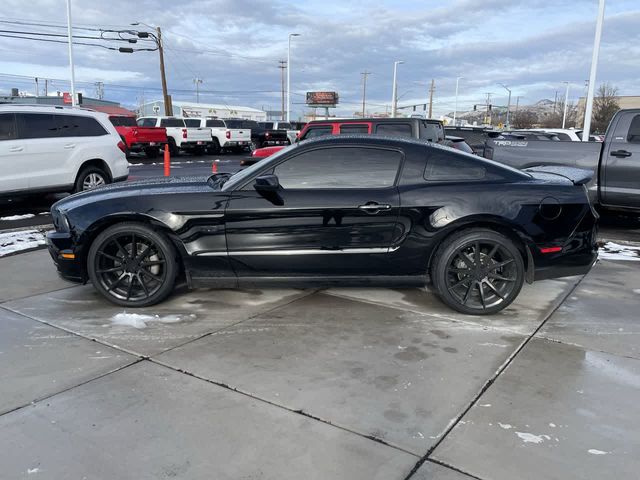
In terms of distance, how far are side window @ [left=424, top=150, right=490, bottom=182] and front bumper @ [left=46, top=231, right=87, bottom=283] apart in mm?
3082

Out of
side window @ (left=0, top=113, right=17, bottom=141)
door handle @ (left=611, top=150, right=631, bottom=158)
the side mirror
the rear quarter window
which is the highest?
side window @ (left=0, top=113, right=17, bottom=141)

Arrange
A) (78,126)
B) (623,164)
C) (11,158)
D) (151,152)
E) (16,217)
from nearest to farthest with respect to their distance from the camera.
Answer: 1. (623,164)
2. (11,158)
3. (16,217)
4. (78,126)
5. (151,152)

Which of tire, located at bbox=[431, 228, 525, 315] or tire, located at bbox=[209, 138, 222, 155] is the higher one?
tire, located at bbox=[209, 138, 222, 155]

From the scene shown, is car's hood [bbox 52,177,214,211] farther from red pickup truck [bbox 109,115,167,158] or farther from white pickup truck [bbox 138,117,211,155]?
white pickup truck [bbox 138,117,211,155]

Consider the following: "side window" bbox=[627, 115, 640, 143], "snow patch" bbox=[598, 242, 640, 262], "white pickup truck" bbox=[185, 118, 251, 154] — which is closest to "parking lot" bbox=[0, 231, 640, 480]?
"snow patch" bbox=[598, 242, 640, 262]

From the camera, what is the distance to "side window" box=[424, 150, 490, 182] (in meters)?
4.41

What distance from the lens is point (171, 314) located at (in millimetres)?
4375

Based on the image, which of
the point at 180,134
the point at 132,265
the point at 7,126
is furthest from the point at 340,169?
the point at 180,134

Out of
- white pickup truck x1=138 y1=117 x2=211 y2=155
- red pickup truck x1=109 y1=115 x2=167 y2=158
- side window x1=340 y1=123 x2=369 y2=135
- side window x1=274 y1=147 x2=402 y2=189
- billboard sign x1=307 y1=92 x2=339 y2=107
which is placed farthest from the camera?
billboard sign x1=307 y1=92 x2=339 y2=107

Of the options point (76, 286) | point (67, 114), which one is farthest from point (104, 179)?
point (76, 286)

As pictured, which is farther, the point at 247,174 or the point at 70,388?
the point at 247,174

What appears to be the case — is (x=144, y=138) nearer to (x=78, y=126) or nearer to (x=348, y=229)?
(x=78, y=126)

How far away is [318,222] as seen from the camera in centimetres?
431

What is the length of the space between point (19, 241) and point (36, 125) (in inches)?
114
